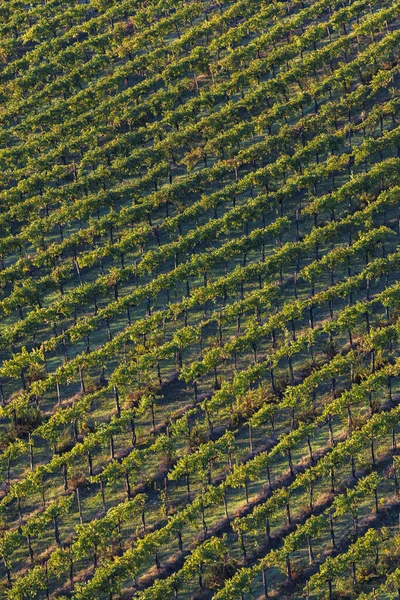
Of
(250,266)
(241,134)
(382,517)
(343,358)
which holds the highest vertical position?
(241,134)

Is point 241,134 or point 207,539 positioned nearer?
point 207,539

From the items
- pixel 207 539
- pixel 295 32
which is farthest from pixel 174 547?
pixel 295 32

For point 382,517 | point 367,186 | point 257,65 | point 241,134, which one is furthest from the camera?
point 257,65

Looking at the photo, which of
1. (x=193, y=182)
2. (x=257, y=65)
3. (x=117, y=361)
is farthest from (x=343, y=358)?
(x=257, y=65)

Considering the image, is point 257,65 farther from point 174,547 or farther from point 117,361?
point 174,547

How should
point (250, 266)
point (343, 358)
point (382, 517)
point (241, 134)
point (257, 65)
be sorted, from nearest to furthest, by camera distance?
1. point (382, 517)
2. point (343, 358)
3. point (250, 266)
4. point (241, 134)
5. point (257, 65)

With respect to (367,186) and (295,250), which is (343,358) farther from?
(367,186)

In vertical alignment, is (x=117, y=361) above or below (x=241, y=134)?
below
